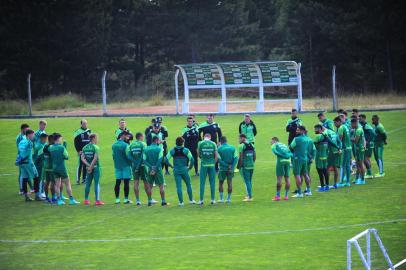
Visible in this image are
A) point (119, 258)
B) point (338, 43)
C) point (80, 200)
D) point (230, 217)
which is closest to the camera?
point (119, 258)

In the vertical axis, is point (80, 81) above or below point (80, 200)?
above

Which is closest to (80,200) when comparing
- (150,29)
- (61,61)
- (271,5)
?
(61,61)

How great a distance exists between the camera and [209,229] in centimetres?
1867

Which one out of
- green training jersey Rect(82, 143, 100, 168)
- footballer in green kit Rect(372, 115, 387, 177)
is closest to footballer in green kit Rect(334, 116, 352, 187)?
footballer in green kit Rect(372, 115, 387, 177)

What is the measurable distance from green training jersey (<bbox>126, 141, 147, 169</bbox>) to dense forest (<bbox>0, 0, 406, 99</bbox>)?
154ft

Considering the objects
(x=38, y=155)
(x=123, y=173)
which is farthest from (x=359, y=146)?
(x=38, y=155)

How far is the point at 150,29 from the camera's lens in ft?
255

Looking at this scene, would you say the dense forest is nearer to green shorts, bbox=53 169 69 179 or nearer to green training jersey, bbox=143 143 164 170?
green shorts, bbox=53 169 69 179

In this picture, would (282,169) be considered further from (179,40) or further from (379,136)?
(179,40)

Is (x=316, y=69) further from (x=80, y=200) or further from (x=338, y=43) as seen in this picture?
(x=80, y=200)

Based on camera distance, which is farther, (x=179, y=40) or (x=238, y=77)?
(x=179, y=40)

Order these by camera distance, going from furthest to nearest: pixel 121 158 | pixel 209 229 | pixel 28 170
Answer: pixel 28 170
pixel 121 158
pixel 209 229

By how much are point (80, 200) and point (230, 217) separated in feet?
19.3

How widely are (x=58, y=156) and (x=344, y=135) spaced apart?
28.4 ft
